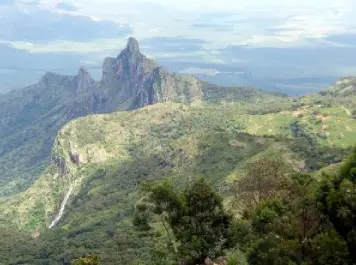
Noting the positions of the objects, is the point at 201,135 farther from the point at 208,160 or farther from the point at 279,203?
the point at 279,203

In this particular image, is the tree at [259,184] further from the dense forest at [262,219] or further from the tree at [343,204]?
the tree at [343,204]

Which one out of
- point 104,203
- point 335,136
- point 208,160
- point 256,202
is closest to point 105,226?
point 104,203

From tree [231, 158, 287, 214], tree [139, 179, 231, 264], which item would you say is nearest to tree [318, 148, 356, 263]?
tree [231, 158, 287, 214]

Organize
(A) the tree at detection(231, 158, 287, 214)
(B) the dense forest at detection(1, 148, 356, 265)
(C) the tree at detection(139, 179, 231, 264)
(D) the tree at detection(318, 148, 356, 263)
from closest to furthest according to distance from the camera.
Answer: (D) the tree at detection(318, 148, 356, 263)
(B) the dense forest at detection(1, 148, 356, 265)
(C) the tree at detection(139, 179, 231, 264)
(A) the tree at detection(231, 158, 287, 214)

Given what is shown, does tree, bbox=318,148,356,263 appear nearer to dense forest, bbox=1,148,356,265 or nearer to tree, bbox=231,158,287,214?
dense forest, bbox=1,148,356,265

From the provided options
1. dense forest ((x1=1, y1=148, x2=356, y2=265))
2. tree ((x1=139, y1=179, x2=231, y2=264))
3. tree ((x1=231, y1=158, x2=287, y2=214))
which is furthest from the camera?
tree ((x1=231, y1=158, x2=287, y2=214))

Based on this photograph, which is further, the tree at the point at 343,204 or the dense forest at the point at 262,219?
the dense forest at the point at 262,219

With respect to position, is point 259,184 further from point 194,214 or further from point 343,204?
point 343,204

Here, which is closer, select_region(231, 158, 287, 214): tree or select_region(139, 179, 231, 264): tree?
select_region(139, 179, 231, 264): tree

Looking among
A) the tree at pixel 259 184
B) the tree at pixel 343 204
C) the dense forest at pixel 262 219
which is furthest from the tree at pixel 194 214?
the tree at pixel 343 204

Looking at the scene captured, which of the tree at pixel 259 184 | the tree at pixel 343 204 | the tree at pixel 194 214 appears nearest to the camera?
the tree at pixel 343 204
